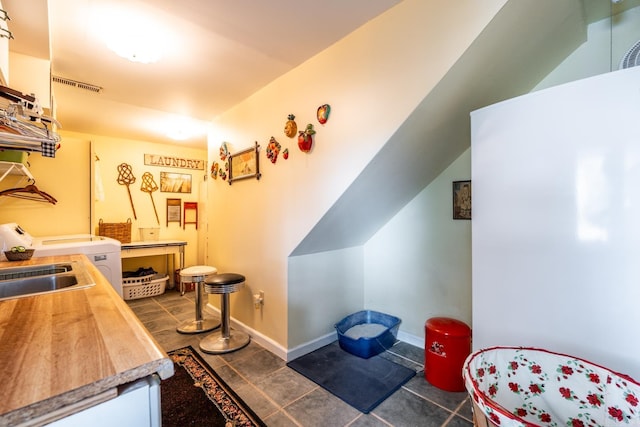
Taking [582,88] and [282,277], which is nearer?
[582,88]

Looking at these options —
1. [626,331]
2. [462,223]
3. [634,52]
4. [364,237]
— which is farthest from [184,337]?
[634,52]

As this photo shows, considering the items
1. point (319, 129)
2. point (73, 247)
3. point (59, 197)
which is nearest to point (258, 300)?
point (319, 129)

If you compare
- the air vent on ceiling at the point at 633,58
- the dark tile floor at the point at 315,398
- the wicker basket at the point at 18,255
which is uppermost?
the air vent on ceiling at the point at 633,58

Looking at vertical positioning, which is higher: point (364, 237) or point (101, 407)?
point (364, 237)

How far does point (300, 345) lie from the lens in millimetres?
2385

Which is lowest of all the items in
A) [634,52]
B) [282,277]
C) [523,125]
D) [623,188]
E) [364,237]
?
[282,277]

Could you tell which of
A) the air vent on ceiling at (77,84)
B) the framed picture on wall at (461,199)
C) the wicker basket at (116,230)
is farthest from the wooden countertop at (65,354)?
the wicker basket at (116,230)

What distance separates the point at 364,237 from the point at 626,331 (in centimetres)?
196

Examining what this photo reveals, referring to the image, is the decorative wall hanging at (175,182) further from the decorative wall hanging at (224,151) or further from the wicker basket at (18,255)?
the wicker basket at (18,255)

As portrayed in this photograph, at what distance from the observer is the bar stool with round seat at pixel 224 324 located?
2.46m

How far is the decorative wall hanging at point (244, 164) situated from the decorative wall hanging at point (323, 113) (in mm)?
847

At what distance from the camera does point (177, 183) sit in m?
4.76

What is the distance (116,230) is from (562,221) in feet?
16.0

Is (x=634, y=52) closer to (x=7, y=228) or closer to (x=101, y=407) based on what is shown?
(x=101, y=407)
